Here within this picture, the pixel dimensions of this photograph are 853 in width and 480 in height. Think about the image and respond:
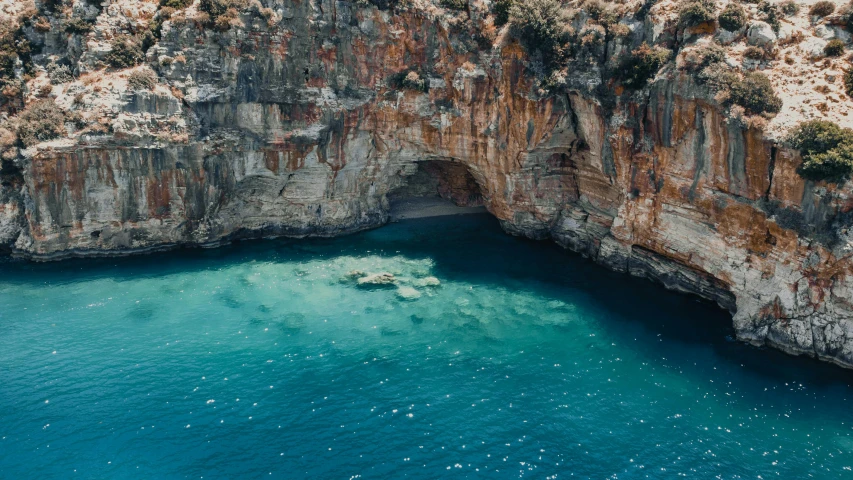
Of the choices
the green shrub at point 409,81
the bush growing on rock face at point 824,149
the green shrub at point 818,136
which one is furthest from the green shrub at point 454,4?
the bush growing on rock face at point 824,149

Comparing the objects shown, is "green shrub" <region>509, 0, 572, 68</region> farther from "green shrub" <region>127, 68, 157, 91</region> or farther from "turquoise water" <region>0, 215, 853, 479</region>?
"green shrub" <region>127, 68, 157, 91</region>

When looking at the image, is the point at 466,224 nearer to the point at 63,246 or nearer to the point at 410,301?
the point at 410,301

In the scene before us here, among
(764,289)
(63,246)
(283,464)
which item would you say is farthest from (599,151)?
(63,246)

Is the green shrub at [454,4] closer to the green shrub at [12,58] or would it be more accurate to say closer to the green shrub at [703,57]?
the green shrub at [703,57]

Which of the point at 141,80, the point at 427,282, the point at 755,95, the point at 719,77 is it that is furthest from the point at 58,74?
the point at 755,95

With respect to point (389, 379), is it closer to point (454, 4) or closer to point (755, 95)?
point (755, 95)

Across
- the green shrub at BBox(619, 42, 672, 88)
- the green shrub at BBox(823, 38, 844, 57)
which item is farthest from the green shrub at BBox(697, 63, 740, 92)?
the green shrub at BBox(823, 38, 844, 57)

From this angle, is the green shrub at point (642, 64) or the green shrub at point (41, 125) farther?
the green shrub at point (41, 125)
